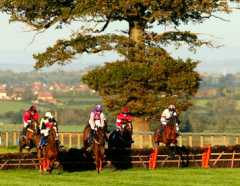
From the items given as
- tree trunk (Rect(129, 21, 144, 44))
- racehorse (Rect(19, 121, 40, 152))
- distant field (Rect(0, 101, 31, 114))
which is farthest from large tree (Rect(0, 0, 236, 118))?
distant field (Rect(0, 101, 31, 114))

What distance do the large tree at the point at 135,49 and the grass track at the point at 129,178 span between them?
1277 centimetres

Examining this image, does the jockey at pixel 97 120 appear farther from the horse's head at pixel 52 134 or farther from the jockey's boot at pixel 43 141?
the jockey's boot at pixel 43 141

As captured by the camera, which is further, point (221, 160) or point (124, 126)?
point (124, 126)

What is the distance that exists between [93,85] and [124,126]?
27.9ft

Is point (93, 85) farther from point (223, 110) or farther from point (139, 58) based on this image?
point (223, 110)

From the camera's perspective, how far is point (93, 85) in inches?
1667

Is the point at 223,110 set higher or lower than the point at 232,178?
higher

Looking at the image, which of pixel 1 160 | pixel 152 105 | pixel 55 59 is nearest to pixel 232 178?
pixel 1 160

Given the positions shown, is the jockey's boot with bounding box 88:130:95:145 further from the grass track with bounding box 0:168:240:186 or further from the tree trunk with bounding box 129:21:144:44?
the tree trunk with bounding box 129:21:144:44

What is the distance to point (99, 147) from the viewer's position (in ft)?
89.6

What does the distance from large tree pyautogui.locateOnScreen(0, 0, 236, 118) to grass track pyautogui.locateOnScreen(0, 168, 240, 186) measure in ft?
41.9

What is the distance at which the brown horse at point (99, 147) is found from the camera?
27.2 meters

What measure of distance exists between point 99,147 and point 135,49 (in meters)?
15.1

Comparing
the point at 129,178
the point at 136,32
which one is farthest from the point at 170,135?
the point at 136,32
